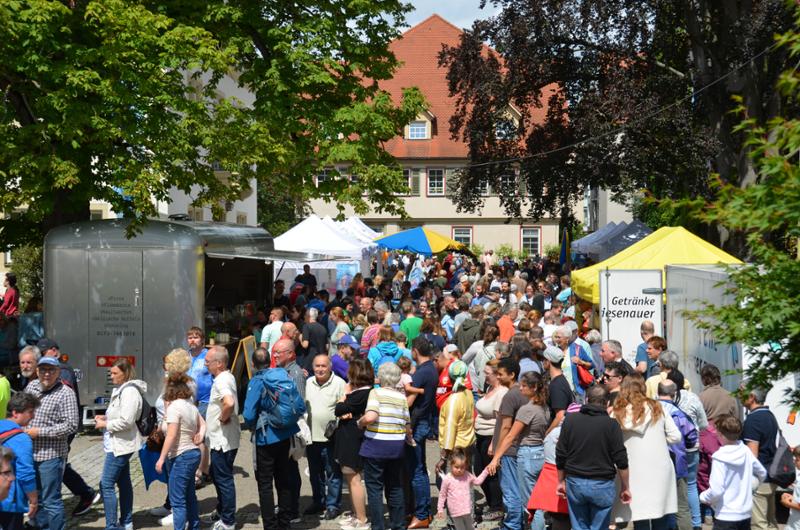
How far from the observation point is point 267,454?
31.7 ft

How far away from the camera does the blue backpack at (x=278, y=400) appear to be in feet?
31.0

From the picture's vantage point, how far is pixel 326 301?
20.4m

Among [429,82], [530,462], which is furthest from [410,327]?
[429,82]

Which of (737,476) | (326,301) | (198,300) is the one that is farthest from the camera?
(326,301)

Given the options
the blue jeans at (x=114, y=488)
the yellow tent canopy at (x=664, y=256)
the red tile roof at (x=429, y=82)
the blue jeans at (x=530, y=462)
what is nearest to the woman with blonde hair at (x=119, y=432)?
the blue jeans at (x=114, y=488)

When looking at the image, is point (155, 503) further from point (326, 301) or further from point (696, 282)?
point (326, 301)

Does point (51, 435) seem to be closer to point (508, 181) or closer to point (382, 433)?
point (382, 433)

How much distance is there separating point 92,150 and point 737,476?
476 inches

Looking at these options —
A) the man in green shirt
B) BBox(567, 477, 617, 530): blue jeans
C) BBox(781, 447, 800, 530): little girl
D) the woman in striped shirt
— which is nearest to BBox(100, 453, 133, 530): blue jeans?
the woman in striped shirt

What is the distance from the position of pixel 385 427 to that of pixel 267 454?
121cm

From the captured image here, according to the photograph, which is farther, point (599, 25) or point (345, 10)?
point (599, 25)

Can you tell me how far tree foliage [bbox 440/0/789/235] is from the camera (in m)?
25.0

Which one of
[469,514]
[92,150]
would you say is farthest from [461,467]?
[92,150]

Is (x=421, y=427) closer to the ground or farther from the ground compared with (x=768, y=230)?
closer to the ground
